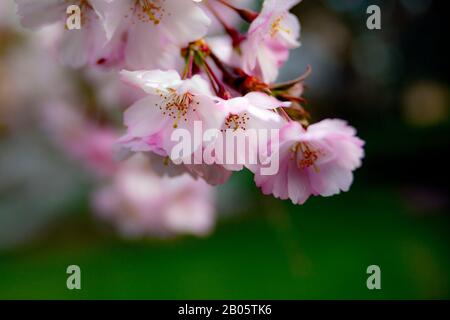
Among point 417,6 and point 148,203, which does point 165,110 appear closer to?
point 148,203

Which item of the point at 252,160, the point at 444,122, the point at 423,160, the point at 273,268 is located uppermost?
the point at 444,122

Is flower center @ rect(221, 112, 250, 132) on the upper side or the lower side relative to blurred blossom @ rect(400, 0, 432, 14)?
lower

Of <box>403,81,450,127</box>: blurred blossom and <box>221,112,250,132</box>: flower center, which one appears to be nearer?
<box>221,112,250,132</box>: flower center

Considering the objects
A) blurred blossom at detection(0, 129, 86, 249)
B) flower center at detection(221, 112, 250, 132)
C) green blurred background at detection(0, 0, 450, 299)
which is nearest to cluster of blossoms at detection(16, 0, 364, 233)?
flower center at detection(221, 112, 250, 132)

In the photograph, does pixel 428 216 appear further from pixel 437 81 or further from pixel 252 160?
pixel 252 160

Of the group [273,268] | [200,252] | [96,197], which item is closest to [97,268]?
[200,252]

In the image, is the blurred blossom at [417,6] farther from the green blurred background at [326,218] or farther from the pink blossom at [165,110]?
the pink blossom at [165,110]

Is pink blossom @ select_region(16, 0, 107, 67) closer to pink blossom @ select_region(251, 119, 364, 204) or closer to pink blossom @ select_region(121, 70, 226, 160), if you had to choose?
pink blossom @ select_region(121, 70, 226, 160)
